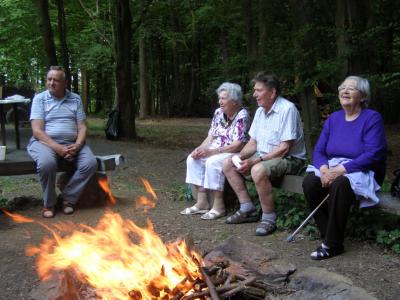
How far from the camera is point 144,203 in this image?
6.09m

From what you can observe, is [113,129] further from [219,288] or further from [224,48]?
[219,288]

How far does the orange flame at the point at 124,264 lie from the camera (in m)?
2.89

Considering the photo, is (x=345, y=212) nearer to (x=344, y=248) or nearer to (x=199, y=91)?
(x=344, y=248)

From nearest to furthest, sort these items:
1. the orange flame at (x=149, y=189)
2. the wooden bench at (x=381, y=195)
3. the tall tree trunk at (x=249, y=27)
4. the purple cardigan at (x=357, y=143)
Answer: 1. the wooden bench at (x=381, y=195)
2. the purple cardigan at (x=357, y=143)
3. the orange flame at (x=149, y=189)
4. the tall tree trunk at (x=249, y=27)

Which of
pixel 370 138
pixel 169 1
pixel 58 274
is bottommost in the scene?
pixel 58 274

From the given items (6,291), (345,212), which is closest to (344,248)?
(345,212)

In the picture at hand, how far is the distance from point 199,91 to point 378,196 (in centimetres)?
2204

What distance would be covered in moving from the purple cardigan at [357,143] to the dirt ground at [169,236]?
A: 72 centimetres

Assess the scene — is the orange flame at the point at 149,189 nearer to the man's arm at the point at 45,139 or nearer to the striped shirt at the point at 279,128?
the man's arm at the point at 45,139

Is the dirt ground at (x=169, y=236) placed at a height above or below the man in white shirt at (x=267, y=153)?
below

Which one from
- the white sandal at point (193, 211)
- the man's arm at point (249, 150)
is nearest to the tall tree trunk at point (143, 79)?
the white sandal at point (193, 211)

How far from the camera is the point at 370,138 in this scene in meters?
4.11

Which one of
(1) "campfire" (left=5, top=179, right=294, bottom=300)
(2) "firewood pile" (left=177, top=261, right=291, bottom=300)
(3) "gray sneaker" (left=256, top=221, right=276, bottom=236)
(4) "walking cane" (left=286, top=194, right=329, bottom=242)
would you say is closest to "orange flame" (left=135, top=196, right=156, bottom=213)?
(3) "gray sneaker" (left=256, top=221, right=276, bottom=236)

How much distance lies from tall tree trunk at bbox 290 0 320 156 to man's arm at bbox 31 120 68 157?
11.9 ft
